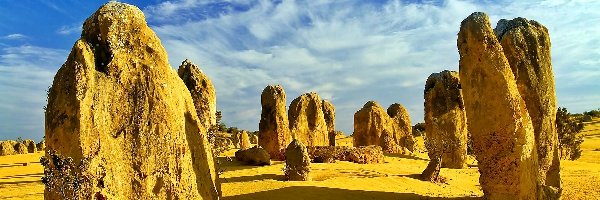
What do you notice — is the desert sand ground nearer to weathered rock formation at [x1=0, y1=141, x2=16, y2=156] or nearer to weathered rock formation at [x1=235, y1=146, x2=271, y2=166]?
weathered rock formation at [x1=235, y1=146, x2=271, y2=166]

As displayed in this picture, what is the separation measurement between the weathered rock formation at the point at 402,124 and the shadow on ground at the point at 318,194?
2470cm

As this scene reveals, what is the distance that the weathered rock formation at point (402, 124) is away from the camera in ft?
138

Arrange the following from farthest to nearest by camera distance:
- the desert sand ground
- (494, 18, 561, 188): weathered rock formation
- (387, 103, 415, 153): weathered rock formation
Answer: (387, 103, 415, 153): weathered rock formation, the desert sand ground, (494, 18, 561, 188): weathered rock formation

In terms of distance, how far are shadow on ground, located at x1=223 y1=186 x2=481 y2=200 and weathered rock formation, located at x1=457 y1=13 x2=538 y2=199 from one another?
3.99m

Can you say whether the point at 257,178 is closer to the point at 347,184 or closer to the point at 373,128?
the point at 347,184

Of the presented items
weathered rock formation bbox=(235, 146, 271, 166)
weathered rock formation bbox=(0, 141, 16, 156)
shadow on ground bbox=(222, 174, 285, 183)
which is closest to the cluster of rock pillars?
shadow on ground bbox=(222, 174, 285, 183)

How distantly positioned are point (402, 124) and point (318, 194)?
2819cm

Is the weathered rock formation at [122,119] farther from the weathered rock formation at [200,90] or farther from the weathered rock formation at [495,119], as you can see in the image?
the weathered rock formation at [200,90]

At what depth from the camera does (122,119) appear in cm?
983

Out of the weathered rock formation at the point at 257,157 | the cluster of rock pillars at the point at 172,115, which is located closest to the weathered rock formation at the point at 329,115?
the weathered rock formation at the point at 257,157

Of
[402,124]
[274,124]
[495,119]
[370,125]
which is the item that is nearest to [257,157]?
[274,124]

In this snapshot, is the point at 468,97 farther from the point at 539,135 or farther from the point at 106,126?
the point at 106,126

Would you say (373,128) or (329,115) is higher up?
(329,115)

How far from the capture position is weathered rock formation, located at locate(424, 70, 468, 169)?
26.2m
